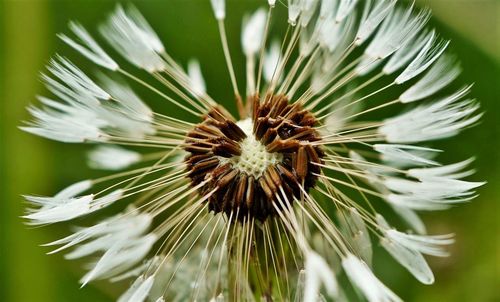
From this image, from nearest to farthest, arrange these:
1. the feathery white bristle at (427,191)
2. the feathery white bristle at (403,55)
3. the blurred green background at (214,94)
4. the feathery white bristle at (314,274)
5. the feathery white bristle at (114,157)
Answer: the feathery white bristle at (314,274), the feathery white bristle at (427,191), the feathery white bristle at (403,55), the feathery white bristle at (114,157), the blurred green background at (214,94)

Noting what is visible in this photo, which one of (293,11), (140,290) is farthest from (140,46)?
(140,290)

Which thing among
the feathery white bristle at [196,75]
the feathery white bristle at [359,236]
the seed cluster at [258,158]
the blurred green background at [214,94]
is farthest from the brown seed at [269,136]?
the blurred green background at [214,94]

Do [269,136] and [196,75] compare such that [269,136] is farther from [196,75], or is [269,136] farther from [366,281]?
[196,75]

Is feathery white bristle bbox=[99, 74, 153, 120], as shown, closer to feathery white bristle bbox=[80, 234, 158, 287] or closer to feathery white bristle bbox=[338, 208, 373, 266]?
feathery white bristle bbox=[80, 234, 158, 287]

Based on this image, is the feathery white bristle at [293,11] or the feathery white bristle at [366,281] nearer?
the feathery white bristle at [366,281]

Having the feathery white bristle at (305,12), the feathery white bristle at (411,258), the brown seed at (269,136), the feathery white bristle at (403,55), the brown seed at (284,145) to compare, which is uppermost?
the feathery white bristle at (305,12)

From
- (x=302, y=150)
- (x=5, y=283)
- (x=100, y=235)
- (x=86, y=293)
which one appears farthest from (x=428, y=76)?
(x=5, y=283)

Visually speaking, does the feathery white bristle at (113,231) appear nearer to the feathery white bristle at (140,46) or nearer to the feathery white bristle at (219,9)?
the feathery white bristle at (140,46)
